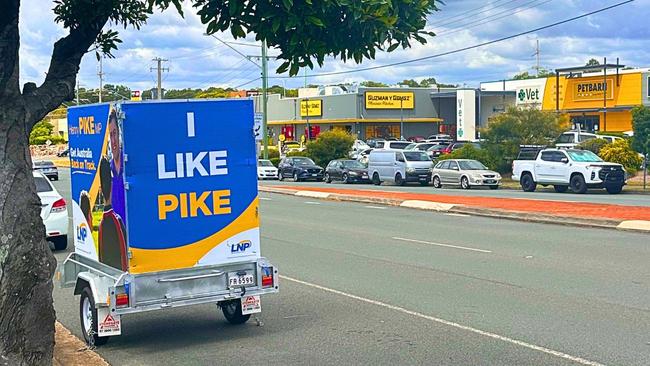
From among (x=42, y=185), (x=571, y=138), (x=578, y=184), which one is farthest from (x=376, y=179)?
(x=42, y=185)

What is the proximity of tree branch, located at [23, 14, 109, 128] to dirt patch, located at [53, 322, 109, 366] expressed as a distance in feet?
8.27

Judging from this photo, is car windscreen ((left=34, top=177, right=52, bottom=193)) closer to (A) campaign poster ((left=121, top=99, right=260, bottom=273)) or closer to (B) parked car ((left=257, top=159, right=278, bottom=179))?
(A) campaign poster ((left=121, top=99, right=260, bottom=273))

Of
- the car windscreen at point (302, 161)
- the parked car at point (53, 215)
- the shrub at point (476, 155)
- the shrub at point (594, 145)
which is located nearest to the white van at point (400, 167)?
the shrub at point (476, 155)

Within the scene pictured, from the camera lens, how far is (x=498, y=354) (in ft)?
25.9

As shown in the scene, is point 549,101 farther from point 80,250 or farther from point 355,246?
point 80,250

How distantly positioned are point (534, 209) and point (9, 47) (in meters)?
18.4

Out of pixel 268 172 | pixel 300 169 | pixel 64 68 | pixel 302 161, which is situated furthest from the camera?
pixel 268 172

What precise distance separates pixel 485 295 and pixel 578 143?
35058mm

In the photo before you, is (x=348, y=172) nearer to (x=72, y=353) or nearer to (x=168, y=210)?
(x=168, y=210)

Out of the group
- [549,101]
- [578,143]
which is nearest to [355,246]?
[578,143]

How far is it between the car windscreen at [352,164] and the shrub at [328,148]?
1004 cm

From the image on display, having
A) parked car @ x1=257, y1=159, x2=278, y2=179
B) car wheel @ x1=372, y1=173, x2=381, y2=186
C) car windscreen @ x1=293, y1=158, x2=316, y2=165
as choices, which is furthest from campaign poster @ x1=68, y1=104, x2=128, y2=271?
parked car @ x1=257, y1=159, x2=278, y2=179

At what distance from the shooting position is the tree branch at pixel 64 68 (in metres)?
6.60

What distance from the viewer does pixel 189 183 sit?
28.0ft
